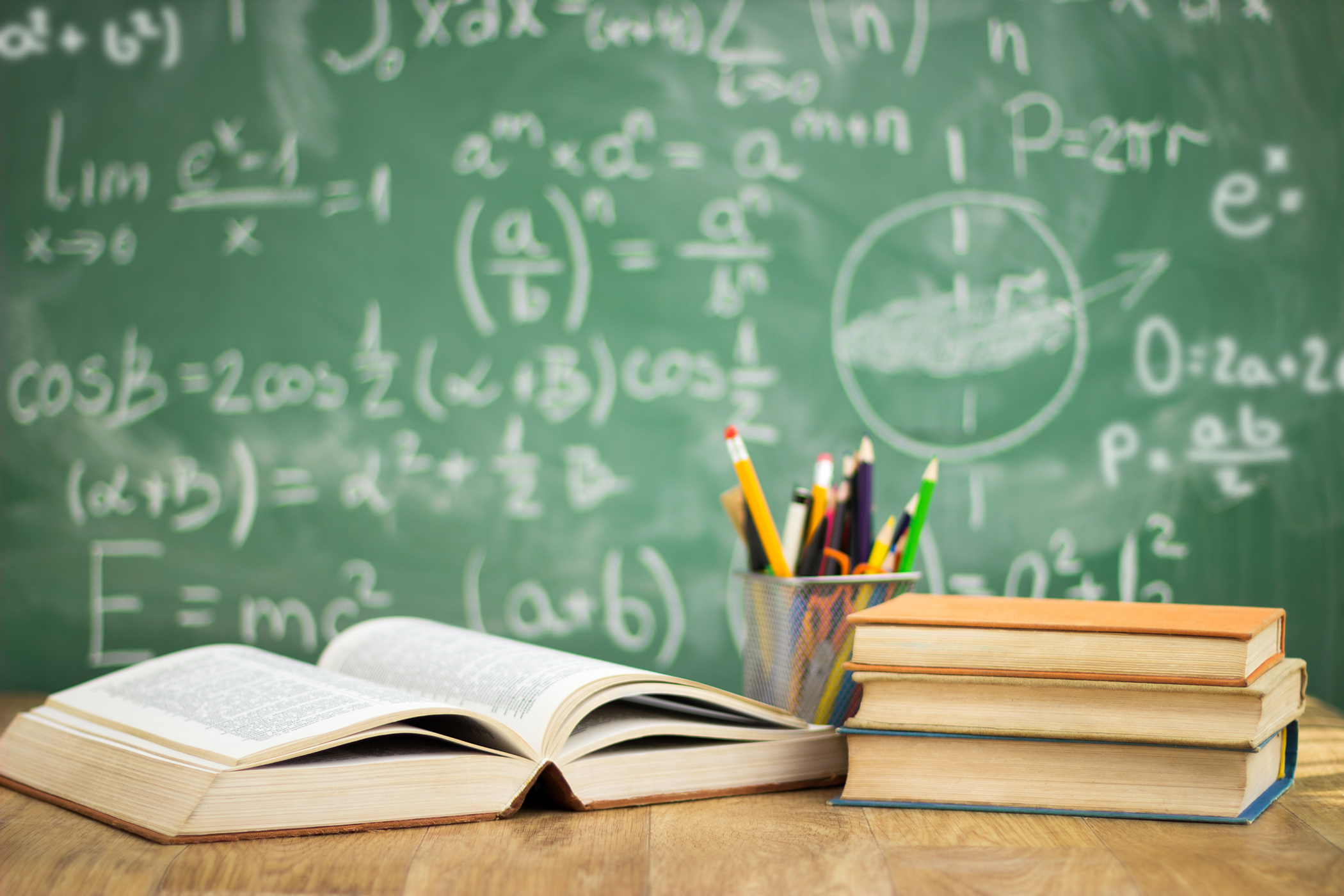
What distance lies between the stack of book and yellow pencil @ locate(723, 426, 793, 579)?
6.6 inches

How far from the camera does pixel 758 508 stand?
0.91 metres

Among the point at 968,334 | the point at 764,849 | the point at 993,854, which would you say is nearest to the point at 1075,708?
the point at 993,854

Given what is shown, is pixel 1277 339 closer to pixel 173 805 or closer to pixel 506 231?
pixel 506 231

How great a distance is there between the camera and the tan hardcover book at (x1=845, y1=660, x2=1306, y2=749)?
2.19 feet

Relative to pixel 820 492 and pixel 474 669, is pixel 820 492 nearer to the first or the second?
pixel 820 492

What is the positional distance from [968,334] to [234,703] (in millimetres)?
933

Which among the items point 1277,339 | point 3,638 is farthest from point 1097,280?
point 3,638

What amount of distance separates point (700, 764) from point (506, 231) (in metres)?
0.78

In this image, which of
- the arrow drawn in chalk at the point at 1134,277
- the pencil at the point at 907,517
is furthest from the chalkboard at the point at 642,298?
the pencil at the point at 907,517

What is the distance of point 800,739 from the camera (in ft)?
2.59

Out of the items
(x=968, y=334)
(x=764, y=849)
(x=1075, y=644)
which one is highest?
(x=968, y=334)

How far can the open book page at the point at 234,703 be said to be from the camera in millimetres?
658

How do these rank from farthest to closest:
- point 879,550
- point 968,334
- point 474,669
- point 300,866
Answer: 1. point 968,334
2. point 879,550
3. point 474,669
4. point 300,866

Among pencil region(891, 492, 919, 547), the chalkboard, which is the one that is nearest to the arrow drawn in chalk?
the chalkboard
